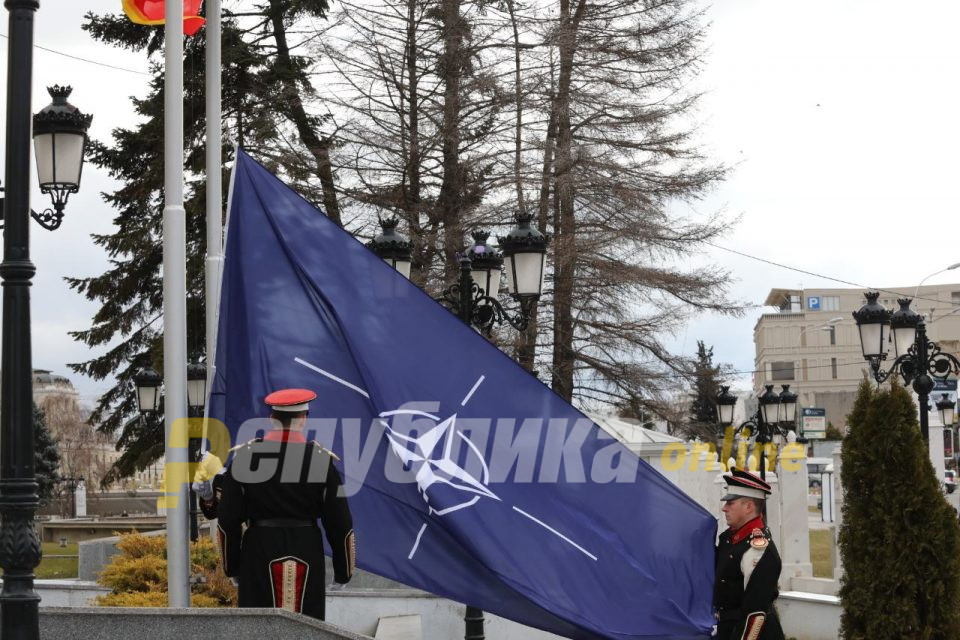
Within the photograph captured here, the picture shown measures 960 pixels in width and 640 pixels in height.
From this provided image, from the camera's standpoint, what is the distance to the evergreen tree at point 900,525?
8633mm

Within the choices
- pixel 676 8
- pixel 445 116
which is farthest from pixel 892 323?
pixel 676 8

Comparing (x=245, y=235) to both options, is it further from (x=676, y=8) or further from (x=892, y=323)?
(x=676, y=8)

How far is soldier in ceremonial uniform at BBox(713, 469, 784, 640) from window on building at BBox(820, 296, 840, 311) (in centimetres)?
12589

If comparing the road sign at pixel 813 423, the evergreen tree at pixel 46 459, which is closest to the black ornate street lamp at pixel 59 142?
the evergreen tree at pixel 46 459

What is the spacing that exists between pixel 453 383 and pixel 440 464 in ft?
1.49

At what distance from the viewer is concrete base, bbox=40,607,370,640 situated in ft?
17.2

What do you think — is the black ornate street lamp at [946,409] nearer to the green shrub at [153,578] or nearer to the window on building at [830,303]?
the green shrub at [153,578]

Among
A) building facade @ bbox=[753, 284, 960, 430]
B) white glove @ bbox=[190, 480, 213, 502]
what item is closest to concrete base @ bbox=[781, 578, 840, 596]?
white glove @ bbox=[190, 480, 213, 502]

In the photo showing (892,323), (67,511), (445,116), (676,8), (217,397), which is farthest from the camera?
(67,511)

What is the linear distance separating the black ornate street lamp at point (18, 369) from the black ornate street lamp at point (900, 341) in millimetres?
11196

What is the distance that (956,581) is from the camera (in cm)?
865

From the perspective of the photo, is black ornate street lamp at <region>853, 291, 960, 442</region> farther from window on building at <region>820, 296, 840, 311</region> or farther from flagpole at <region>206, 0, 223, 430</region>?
window on building at <region>820, 296, 840, 311</region>

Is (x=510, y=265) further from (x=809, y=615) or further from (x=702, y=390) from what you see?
(x=702, y=390)

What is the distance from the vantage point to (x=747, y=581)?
21.6 feet
